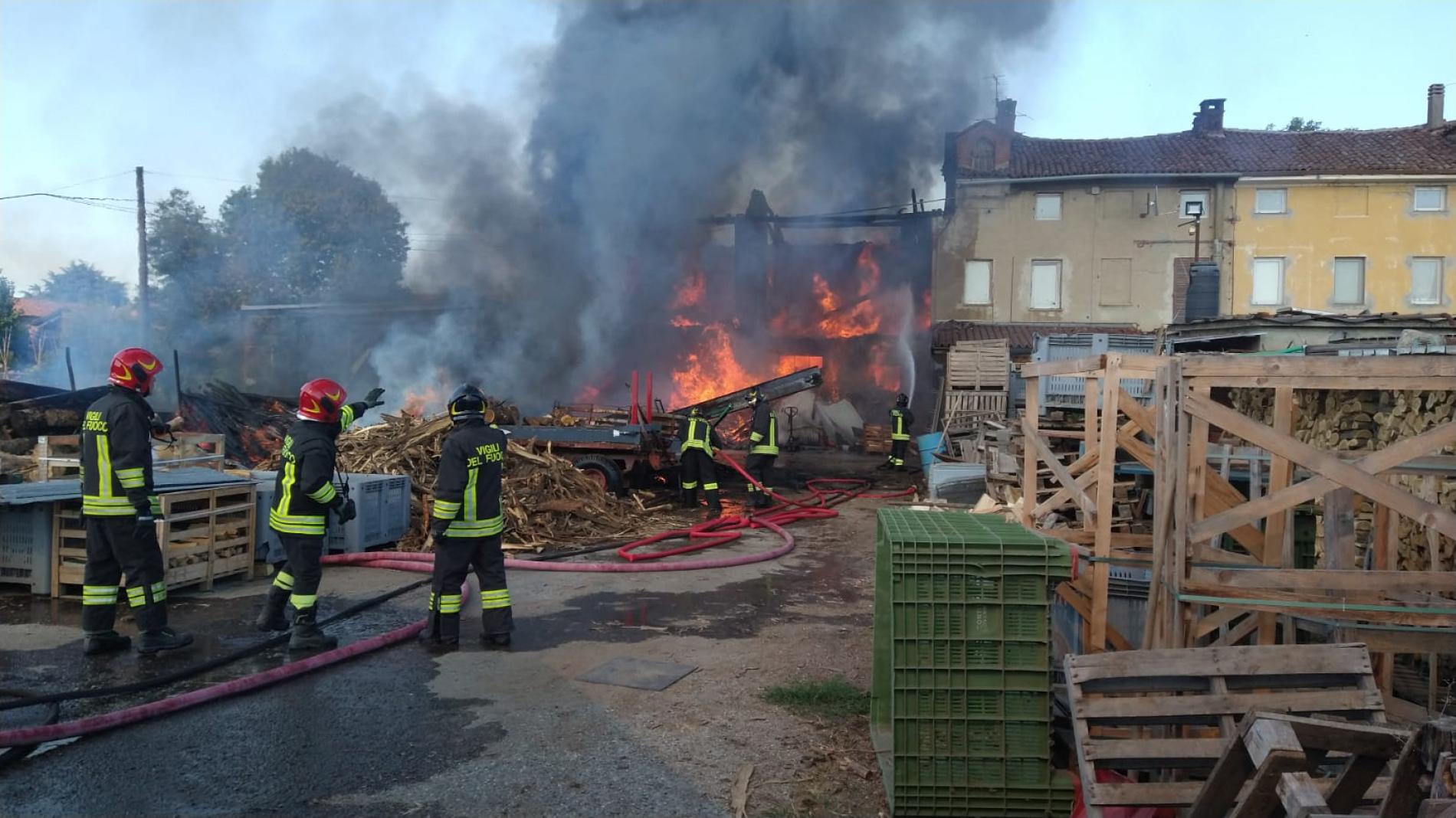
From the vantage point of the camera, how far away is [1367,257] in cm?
2381

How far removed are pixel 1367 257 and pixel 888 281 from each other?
13.2m

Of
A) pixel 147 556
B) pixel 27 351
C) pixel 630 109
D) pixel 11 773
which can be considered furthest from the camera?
pixel 27 351

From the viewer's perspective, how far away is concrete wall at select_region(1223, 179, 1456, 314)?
23.7 m

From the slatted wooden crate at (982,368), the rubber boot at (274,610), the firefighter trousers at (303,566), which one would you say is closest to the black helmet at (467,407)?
the firefighter trousers at (303,566)

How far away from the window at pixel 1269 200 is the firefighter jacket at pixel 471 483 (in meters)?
25.3

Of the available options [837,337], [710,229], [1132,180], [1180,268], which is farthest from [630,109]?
[1180,268]

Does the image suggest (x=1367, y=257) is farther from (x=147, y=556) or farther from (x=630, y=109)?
(x=147, y=556)

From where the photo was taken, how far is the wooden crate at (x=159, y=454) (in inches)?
306

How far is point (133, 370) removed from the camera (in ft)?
18.3

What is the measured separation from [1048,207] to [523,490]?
20.0 meters

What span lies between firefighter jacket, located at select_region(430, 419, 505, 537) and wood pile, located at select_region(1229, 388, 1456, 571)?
16.5 ft

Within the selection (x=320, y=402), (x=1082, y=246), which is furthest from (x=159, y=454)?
(x=1082, y=246)

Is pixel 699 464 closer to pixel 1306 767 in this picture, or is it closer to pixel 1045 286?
pixel 1306 767

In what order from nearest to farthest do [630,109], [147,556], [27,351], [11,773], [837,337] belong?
1. [11,773]
2. [147,556]
3. [630,109]
4. [27,351]
5. [837,337]
